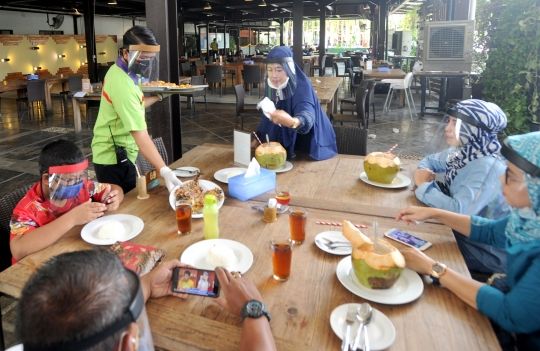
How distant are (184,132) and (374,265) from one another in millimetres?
6404

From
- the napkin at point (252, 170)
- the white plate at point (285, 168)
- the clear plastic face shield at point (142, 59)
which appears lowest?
the white plate at point (285, 168)

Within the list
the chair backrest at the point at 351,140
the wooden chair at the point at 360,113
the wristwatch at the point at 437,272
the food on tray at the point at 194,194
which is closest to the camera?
the wristwatch at the point at 437,272

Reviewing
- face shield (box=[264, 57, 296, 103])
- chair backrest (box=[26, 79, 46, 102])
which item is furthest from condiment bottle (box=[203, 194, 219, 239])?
A: chair backrest (box=[26, 79, 46, 102])

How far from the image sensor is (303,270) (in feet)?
4.48

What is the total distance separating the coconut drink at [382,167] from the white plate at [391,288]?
0.84 m

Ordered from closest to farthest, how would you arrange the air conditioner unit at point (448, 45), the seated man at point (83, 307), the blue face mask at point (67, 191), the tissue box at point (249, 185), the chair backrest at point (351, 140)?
1. the seated man at point (83, 307)
2. the blue face mask at point (67, 191)
3. the tissue box at point (249, 185)
4. the chair backrest at point (351, 140)
5. the air conditioner unit at point (448, 45)

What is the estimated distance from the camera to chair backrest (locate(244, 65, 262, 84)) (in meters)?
10.6

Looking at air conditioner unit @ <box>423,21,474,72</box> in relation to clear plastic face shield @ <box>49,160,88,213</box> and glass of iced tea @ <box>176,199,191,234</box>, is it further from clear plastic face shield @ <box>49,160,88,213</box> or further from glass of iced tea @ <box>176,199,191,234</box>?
clear plastic face shield @ <box>49,160,88,213</box>

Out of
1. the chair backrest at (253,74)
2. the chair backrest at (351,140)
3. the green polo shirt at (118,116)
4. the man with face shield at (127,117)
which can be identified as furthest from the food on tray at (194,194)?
the chair backrest at (253,74)

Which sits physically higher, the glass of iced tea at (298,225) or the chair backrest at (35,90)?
the chair backrest at (35,90)

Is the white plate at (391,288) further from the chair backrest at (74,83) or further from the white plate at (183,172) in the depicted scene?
the chair backrest at (74,83)

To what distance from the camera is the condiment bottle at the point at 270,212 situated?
1715 mm

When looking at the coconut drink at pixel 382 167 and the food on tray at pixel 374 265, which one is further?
the coconut drink at pixel 382 167

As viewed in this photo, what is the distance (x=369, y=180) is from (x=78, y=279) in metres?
1.75
